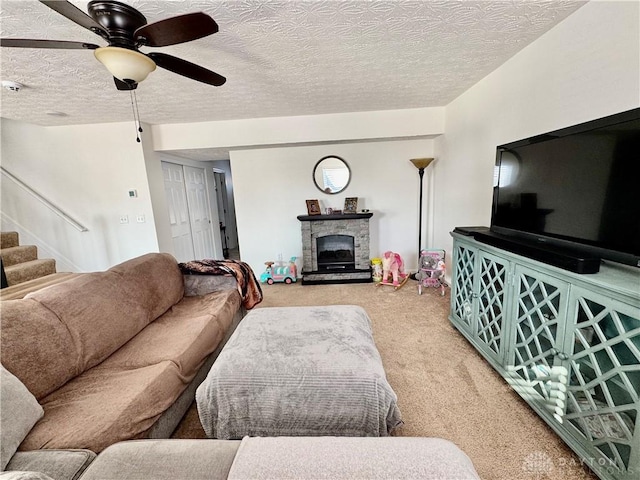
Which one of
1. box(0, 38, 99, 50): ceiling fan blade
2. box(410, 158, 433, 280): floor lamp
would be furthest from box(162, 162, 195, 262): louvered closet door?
box(410, 158, 433, 280): floor lamp

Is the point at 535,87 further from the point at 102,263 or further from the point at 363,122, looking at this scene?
the point at 102,263

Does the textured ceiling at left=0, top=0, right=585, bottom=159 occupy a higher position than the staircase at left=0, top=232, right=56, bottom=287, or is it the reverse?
the textured ceiling at left=0, top=0, right=585, bottom=159

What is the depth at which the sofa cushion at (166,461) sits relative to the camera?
2.57 feet

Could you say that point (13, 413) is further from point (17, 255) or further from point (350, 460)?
point (17, 255)

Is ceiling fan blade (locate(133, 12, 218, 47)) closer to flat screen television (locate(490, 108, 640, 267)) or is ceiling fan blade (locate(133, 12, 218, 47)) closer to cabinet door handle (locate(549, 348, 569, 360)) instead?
flat screen television (locate(490, 108, 640, 267))

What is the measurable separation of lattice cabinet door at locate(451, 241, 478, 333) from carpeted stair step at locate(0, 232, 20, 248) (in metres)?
4.82

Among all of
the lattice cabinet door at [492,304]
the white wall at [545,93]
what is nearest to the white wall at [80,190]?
the lattice cabinet door at [492,304]

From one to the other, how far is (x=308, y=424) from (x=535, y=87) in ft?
8.93

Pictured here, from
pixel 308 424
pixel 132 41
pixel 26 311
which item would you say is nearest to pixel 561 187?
pixel 308 424

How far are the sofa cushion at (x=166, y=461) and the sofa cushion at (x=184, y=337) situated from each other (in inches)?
25.3

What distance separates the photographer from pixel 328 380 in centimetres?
129

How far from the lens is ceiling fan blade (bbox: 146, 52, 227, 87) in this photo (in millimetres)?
1455

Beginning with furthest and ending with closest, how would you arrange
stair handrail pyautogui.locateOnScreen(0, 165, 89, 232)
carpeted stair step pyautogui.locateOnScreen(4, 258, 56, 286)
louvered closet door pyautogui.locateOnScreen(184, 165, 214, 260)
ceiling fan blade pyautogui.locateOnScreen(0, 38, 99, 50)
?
louvered closet door pyautogui.locateOnScreen(184, 165, 214, 260)
stair handrail pyautogui.locateOnScreen(0, 165, 89, 232)
carpeted stair step pyautogui.locateOnScreen(4, 258, 56, 286)
ceiling fan blade pyautogui.locateOnScreen(0, 38, 99, 50)

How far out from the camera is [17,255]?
9.41ft
